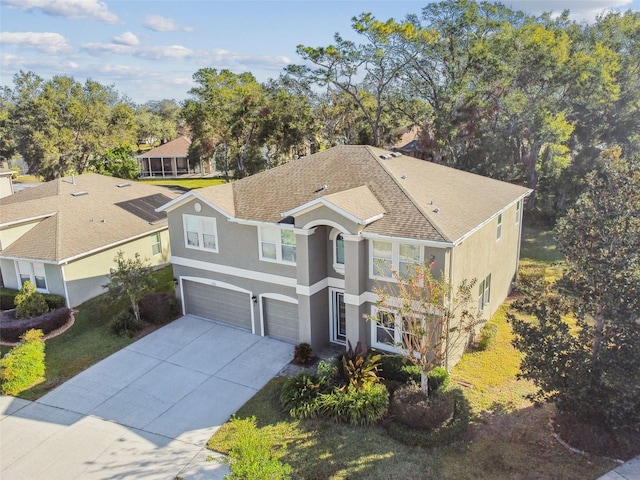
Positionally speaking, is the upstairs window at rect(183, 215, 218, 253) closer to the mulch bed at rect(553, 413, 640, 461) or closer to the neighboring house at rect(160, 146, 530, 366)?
the neighboring house at rect(160, 146, 530, 366)

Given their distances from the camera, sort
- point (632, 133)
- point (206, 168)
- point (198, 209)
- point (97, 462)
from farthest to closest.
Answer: point (206, 168) → point (632, 133) → point (198, 209) → point (97, 462)

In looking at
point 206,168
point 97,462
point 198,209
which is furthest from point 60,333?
point 206,168

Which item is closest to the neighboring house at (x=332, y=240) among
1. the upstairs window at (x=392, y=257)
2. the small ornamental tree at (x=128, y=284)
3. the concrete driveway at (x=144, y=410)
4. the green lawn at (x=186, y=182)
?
the upstairs window at (x=392, y=257)

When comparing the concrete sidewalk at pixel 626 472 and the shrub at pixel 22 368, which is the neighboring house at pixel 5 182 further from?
the concrete sidewalk at pixel 626 472

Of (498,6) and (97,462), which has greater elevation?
(498,6)

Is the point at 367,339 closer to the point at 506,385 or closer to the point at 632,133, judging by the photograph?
the point at 506,385

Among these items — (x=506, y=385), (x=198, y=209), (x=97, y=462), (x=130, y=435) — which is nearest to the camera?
(x=97, y=462)

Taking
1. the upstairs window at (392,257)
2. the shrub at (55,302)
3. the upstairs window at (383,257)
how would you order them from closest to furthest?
the upstairs window at (392,257)
the upstairs window at (383,257)
the shrub at (55,302)
